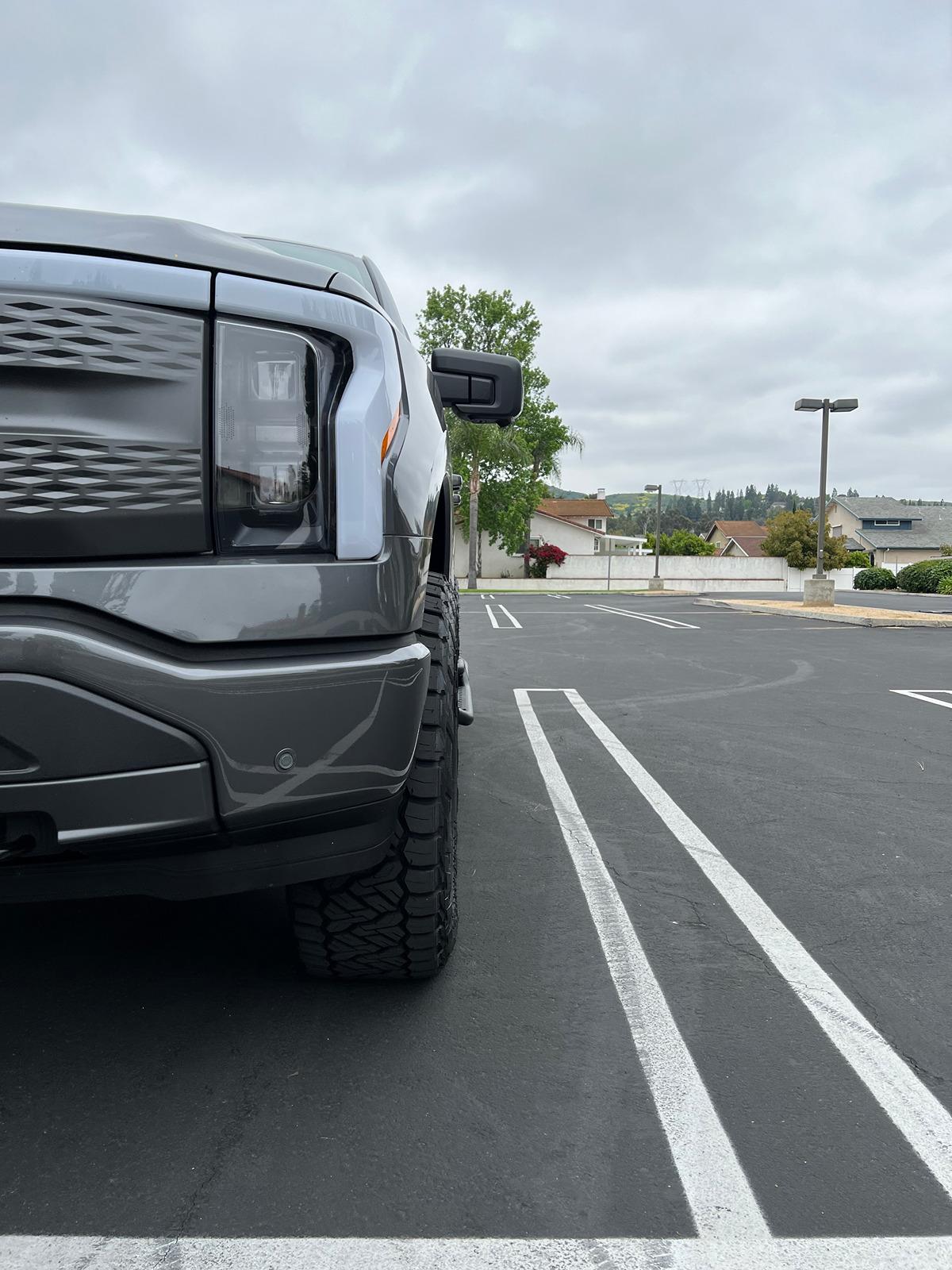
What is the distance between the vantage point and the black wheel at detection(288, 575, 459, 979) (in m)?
2.00

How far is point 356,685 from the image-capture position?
1584 mm

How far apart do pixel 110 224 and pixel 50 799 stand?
98 centimetres

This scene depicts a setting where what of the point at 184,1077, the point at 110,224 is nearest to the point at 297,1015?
the point at 184,1077

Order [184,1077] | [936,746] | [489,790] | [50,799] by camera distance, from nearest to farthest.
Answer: [50,799] < [184,1077] < [489,790] < [936,746]

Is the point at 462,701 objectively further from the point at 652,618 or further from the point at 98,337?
the point at 652,618

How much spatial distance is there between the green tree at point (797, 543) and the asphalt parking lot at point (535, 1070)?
54.5 metres

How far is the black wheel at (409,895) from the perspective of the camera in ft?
6.55

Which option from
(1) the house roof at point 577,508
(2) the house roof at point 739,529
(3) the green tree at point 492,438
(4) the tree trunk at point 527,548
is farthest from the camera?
(2) the house roof at point 739,529

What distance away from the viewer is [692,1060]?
196cm

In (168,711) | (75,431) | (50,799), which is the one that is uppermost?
(75,431)

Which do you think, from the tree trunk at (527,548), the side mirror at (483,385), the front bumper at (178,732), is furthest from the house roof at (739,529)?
the front bumper at (178,732)

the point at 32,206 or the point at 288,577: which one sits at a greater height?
the point at 32,206

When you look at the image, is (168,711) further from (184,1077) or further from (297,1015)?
(297,1015)

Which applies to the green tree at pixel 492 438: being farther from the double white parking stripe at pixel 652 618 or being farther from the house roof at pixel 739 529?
the house roof at pixel 739 529
